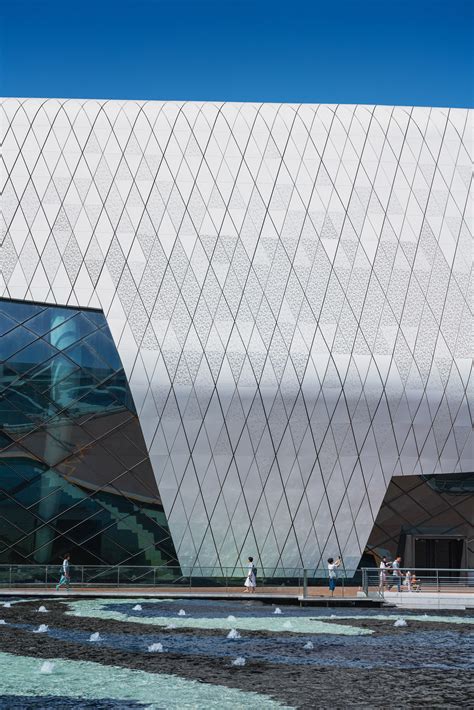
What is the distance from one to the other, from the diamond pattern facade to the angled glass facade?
0.74 m

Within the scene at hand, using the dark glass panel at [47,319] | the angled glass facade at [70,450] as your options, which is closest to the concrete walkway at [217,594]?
the angled glass facade at [70,450]

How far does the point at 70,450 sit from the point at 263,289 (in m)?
9.91

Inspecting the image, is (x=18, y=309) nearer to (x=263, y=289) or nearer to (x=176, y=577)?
(x=263, y=289)

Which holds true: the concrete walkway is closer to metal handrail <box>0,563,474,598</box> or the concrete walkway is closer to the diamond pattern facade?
metal handrail <box>0,563,474,598</box>

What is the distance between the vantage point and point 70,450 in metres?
35.6

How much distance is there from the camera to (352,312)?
37656 mm

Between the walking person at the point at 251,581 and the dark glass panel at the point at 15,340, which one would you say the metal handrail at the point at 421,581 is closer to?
the walking person at the point at 251,581

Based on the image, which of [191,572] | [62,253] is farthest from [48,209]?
[191,572]

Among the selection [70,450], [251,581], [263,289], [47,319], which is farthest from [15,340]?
[251,581]

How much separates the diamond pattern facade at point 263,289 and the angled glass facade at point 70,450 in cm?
74

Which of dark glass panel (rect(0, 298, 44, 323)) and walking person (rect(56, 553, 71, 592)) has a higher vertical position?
dark glass panel (rect(0, 298, 44, 323))

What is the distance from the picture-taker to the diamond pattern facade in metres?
36.1

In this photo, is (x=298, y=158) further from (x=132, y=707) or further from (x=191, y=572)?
(x=132, y=707)

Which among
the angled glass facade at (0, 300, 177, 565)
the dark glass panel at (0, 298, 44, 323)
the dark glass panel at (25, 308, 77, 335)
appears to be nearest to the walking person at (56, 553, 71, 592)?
the angled glass facade at (0, 300, 177, 565)
